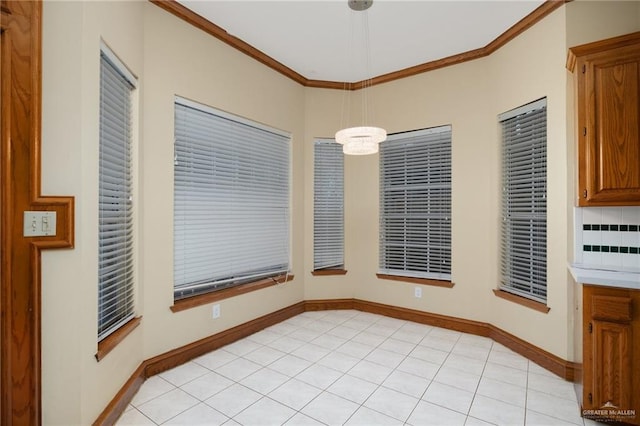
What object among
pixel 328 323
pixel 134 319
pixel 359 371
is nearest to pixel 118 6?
pixel 134 319

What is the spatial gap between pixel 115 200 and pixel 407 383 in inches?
102

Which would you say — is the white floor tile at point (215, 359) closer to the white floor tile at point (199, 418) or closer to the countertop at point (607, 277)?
the white floor tile at point (199, 418)

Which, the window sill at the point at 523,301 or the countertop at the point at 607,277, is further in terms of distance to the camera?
the window sill at the point at 523,301

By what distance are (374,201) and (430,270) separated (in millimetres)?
1141

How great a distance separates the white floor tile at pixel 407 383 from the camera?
244cm

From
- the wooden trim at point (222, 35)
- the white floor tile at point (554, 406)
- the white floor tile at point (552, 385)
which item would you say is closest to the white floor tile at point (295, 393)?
the white floor tile at point (554, 406)

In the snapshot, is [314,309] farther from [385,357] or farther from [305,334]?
[385,357]

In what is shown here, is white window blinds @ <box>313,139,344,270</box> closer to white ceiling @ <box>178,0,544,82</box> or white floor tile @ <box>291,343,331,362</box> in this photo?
white ceiling @ <box>178,0,544,82</box>

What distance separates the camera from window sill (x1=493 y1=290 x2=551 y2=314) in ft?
9.42

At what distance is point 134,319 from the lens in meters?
2.45

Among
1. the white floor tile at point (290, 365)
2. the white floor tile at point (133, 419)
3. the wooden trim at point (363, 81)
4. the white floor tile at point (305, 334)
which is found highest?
the wooden trim at point (363, 81)

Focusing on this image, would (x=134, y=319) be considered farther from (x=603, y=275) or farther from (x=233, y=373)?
(x=603, y=275)

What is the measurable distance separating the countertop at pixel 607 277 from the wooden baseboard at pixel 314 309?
2.33 ft

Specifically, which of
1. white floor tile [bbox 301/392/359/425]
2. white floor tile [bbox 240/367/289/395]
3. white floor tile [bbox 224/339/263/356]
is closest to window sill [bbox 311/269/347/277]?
white floor tile [bbox 224/339/263/356]
